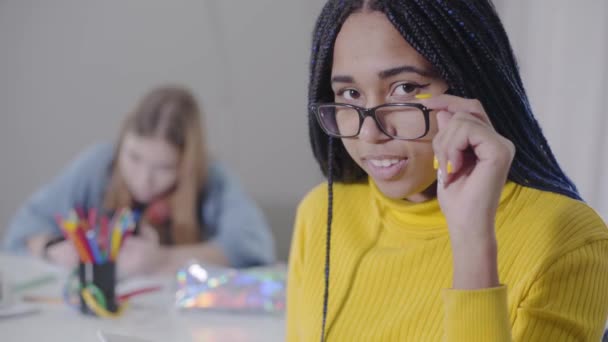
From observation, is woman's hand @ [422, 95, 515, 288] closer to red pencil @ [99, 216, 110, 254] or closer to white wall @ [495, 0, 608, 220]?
white wall @ [495, 0, 608, 220]

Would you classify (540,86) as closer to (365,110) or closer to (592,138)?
(592,138)

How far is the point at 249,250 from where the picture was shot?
1880mm

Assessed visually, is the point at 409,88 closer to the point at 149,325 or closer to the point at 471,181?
the point at 471,181

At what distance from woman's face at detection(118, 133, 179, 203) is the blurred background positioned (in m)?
0.25

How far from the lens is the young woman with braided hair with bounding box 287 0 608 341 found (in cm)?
58

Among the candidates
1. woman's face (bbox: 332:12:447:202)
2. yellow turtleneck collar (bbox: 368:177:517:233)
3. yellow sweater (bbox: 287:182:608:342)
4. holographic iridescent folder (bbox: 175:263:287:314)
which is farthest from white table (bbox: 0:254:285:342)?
woman's face (bbox: 332:12:447:202)

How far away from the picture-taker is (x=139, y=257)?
61.1 inches

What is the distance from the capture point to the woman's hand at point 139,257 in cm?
151

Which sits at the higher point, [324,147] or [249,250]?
[324,147]

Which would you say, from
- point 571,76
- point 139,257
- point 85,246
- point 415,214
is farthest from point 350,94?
point 139,257

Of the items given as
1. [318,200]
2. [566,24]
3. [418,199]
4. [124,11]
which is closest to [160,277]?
[318,200]

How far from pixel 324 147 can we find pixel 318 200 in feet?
0.33

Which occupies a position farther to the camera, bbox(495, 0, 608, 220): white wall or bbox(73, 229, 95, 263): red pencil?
bbox(73, 229, 95, 263): red pencil

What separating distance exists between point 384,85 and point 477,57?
0.09 meters
